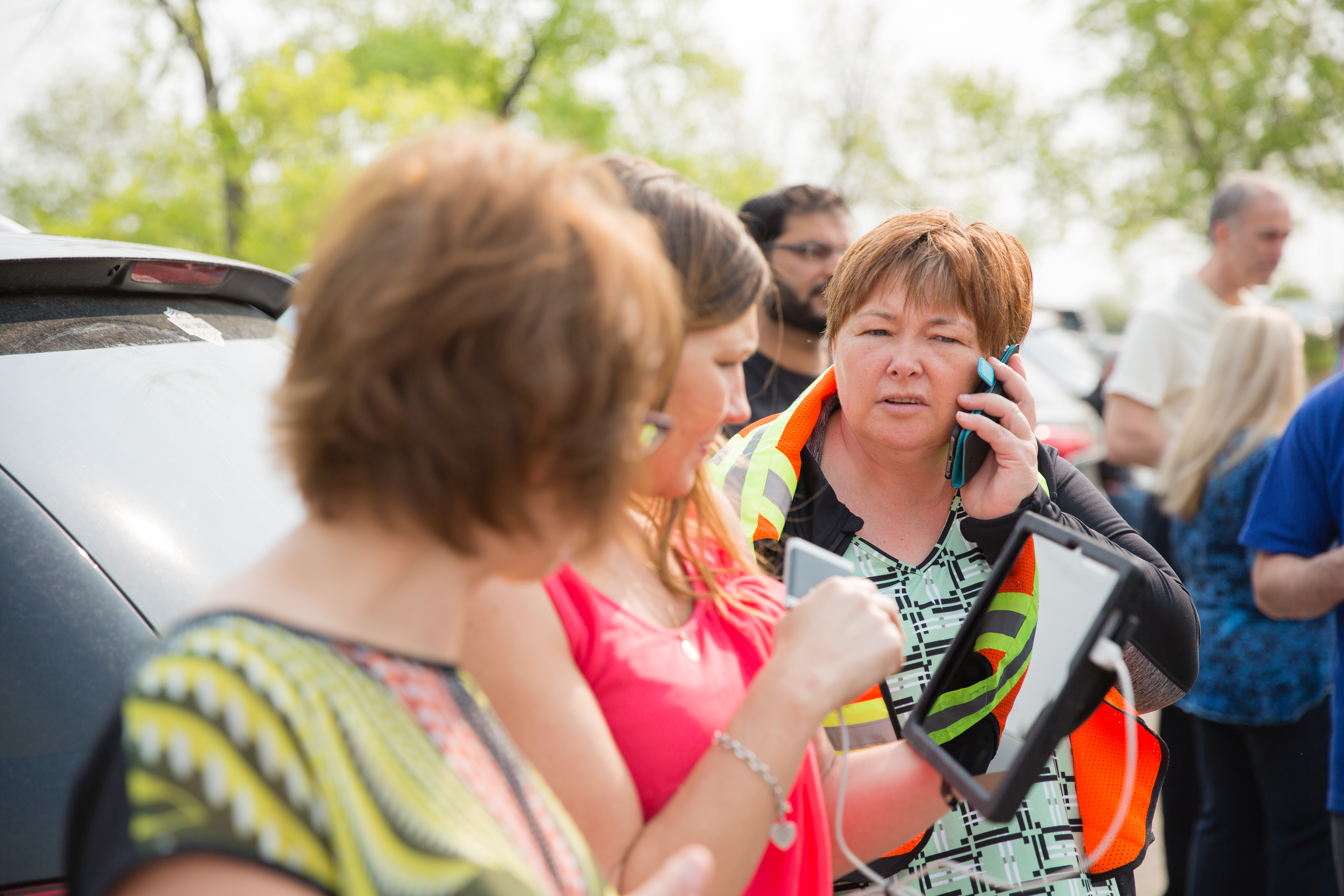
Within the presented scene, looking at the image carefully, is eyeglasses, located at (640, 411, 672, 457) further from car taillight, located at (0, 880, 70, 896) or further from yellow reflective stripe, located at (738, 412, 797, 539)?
car taillight, located at (0, 880, 70, 896)

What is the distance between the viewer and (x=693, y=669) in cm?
137

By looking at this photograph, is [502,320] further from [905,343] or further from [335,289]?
[905,343]

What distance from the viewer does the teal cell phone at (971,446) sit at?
2039 millimetres

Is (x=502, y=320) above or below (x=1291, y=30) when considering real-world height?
below

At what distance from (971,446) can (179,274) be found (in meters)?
1.57

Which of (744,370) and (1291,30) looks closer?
(744,370)

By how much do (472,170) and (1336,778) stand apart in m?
2.51

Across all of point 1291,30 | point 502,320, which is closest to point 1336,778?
point 502,320

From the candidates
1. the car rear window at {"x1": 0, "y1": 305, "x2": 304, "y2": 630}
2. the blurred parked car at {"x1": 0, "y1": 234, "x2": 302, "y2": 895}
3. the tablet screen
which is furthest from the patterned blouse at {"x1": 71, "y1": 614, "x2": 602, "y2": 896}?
the tablet screen

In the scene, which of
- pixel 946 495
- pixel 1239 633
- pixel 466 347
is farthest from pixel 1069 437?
pixel 466 347

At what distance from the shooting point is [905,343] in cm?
204

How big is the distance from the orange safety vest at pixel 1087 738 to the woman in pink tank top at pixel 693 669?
11.3 inches

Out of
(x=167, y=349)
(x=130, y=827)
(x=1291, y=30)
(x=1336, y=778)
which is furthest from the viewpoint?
(x=1291, y=30)

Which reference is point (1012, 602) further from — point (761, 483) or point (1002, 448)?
point (761, 483)
